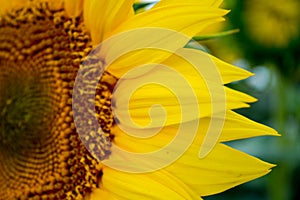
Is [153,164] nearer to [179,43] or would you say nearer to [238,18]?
[179,43]

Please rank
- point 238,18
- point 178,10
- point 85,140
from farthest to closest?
point 238,18 < point 85,140 < point 178,10

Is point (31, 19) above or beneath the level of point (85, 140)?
above

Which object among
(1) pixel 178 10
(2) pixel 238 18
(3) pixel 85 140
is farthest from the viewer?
(2) pixel 238 18

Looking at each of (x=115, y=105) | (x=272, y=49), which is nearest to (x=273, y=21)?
(x=272, y=49)

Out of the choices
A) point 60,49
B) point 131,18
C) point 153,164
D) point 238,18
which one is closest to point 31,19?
point 60,49

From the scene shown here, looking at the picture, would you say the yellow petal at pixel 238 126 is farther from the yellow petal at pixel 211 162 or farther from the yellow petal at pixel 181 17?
the yellow petal at pixel 181 17

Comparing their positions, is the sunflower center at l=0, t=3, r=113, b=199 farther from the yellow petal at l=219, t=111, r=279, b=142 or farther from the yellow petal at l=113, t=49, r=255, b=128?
the yellow petal at l=219, t=111, r=279, b=142

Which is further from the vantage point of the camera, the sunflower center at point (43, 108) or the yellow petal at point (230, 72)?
the sunflower center at point (43, 108)

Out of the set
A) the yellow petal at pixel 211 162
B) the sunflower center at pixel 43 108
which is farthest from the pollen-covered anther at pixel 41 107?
the yellow petal at pixel 211 162
